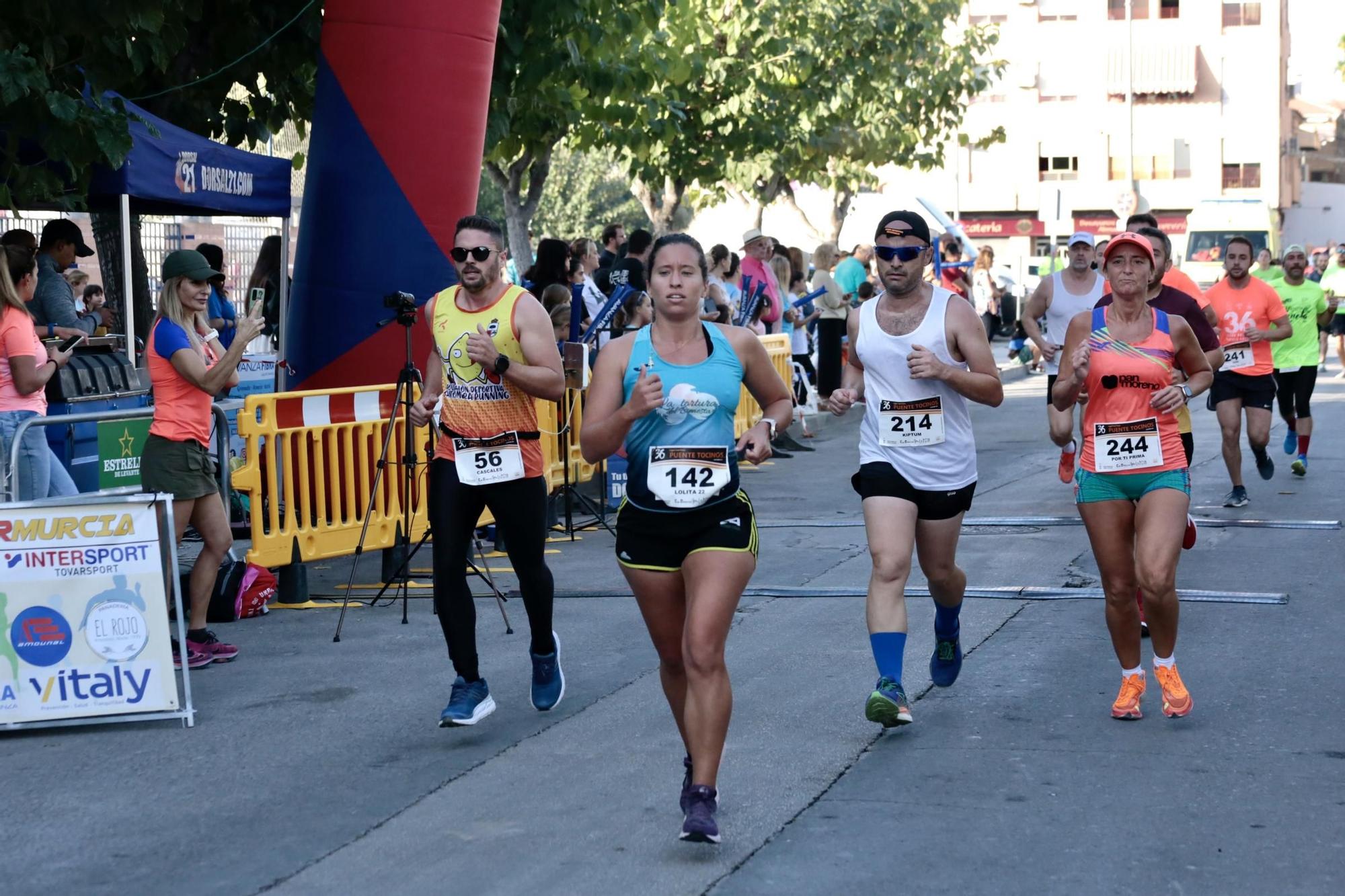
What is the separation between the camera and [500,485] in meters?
6.84

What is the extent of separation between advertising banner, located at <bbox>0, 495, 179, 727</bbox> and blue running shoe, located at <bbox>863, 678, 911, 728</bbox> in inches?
107

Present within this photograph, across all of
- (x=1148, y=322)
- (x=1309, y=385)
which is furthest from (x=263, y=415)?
(x=1309, y=385)

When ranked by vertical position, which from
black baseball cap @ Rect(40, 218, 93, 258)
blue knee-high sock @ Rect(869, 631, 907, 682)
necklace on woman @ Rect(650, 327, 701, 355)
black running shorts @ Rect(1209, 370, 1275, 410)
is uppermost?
black baseball cap @ Rect(40, 218, 93, 258)

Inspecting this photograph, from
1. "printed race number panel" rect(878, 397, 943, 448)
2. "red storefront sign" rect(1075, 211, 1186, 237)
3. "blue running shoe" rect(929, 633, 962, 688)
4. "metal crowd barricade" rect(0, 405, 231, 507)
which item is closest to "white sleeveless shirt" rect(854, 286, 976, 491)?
"printed race number panel" rect(878, 397, 943, 448)

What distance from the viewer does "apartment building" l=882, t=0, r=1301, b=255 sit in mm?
67250

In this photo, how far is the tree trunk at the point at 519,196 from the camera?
2294cm

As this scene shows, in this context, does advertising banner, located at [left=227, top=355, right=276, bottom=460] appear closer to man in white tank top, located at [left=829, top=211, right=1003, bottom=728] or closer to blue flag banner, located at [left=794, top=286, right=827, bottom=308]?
blue flag banner, located at [left=794, top=286, right=827, bottom=308]

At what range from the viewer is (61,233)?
1178 cm

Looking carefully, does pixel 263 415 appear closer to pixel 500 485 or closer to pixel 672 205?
pixel 500 485

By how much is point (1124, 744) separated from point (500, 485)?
2466 millimetres

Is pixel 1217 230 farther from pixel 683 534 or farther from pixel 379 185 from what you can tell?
pixel 683 534

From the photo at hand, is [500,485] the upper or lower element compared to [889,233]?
lower

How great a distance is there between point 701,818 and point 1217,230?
1430 inches

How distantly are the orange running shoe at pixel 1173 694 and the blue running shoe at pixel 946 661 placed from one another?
781 millimetres
